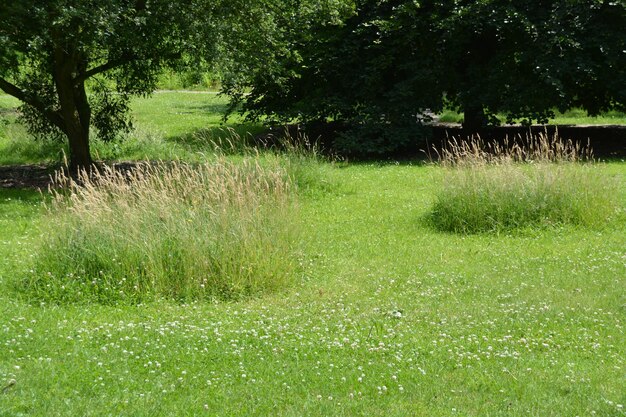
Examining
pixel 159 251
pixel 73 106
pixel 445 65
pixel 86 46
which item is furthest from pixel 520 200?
pixel 73 106

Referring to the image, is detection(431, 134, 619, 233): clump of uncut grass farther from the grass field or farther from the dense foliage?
the dense foliage

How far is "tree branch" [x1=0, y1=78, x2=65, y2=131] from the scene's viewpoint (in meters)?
13.9

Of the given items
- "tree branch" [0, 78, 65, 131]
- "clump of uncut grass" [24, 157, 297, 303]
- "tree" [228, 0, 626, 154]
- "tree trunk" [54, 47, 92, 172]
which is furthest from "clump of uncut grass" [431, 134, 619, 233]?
"tree branch" [0, 78, 65, 131]

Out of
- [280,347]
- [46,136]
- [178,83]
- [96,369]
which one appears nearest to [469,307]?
[280,347]

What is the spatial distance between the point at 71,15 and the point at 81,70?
11.3 feet

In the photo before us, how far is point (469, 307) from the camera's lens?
7.36 m

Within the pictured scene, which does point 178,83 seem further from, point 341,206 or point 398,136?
point 341,206

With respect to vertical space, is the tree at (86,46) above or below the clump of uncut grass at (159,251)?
above

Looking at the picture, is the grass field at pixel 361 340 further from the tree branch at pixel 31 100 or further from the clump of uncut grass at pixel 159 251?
the tree branch at pixel 31 100

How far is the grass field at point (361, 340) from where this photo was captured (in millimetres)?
5348

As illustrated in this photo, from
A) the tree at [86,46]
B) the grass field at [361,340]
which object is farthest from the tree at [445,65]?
the grass field at [361,340]

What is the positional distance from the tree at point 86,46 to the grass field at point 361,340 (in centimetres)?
346

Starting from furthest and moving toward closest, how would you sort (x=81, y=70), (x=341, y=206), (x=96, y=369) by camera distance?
1. (x=81, y=70)
2. (x=341, y=206)
3. (x=96, y=369)

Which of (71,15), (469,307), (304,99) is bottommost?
(469,307)
